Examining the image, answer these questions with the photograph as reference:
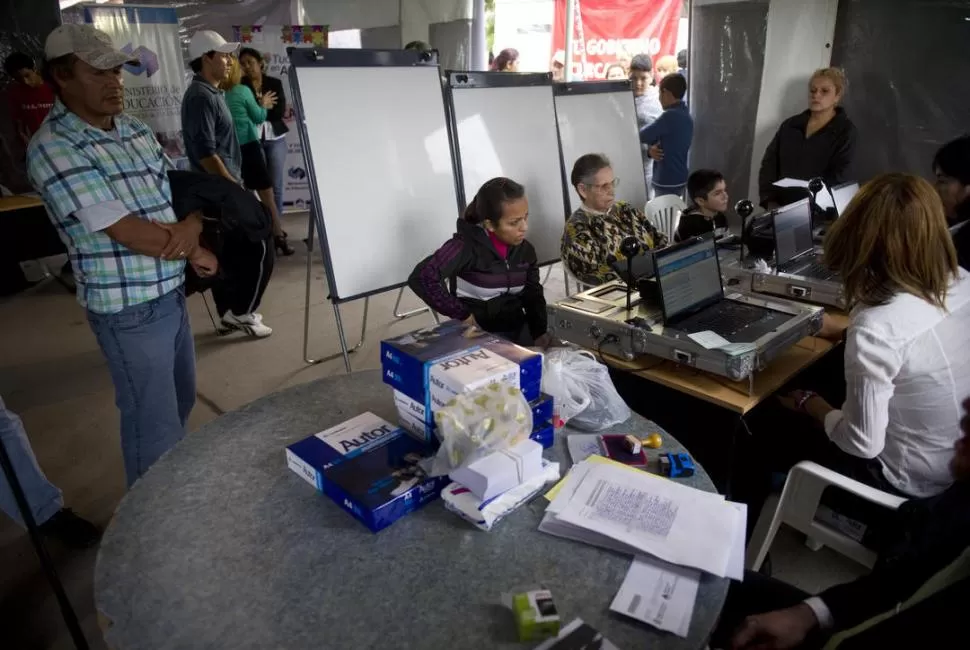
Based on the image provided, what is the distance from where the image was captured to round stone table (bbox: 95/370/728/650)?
0.87m

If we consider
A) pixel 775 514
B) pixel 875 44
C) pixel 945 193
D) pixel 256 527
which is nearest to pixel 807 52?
pixel 875 44

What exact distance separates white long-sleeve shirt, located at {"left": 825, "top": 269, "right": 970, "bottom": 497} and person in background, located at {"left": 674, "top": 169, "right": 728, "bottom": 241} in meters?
1.54

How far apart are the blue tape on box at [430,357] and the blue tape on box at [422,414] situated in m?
0.02

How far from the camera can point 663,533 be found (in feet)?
3.36

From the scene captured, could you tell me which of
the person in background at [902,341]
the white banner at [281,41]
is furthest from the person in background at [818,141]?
the white banner at [281,41]

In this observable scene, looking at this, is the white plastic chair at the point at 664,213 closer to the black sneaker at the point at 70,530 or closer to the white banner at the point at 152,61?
the black sneaker at the point at 70,530

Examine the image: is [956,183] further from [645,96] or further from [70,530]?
[70,530]

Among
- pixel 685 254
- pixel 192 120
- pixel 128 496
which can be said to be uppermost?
pixel 192 120

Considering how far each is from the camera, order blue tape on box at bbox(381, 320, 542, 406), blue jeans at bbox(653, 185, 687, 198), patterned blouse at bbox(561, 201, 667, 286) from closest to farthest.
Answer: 1. blue tape on box at bbox(381, 320, 542, 406)
2. patterned blouse at bbox(561, 201, 667, 286)
3. blue jeans at bbox(653, 185, 687, 198)

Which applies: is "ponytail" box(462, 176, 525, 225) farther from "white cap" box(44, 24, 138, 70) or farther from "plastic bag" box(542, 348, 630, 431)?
"white cap" box(44, 24, 138, 70)

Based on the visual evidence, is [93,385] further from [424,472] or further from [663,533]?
[663,533]

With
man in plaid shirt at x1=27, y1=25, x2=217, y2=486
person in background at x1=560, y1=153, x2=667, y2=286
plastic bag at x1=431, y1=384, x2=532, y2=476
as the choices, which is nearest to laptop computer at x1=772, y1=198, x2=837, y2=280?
person in background at x1=560, y1=153, x2=667, y2=286

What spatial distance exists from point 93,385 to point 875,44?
16.0 ft

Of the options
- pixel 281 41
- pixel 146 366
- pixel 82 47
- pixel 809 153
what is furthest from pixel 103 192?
pixel 281 41
